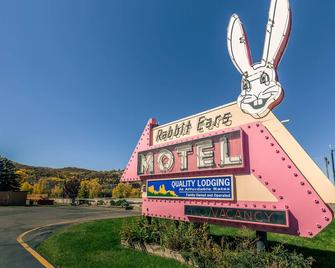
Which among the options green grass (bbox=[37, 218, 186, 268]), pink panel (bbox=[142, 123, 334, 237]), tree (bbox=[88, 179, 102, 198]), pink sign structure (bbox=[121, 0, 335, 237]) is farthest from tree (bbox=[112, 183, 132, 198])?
pink panel (bbox=[142, 123, 334, 237])

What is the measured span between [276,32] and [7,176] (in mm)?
56504

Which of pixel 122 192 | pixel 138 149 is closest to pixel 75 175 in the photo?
pixel 122 192

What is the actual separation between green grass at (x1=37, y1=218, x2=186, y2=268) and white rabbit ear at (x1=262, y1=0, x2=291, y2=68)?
5908 mm

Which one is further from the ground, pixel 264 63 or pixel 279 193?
pixel 264 63

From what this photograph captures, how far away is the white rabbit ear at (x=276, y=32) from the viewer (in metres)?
6.25

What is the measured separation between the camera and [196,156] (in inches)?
318

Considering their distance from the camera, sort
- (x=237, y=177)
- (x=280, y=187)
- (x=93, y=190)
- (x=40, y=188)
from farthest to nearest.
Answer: (x=40, y=188) < (x=93, y=190) < (x=237, y=177) < (x=280, y=187)

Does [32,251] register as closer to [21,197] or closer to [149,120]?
[149,120]

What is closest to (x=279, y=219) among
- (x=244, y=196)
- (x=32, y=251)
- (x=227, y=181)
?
(x=244, y=196)

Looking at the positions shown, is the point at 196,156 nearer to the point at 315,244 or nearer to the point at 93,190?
the point at 315,244

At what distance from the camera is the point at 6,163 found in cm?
5159

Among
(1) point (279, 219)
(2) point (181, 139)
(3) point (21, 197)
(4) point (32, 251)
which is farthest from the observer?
(3) point (21, 197)

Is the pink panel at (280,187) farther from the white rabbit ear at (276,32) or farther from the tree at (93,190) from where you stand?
the tree at (93,190)

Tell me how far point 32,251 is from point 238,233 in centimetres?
842
